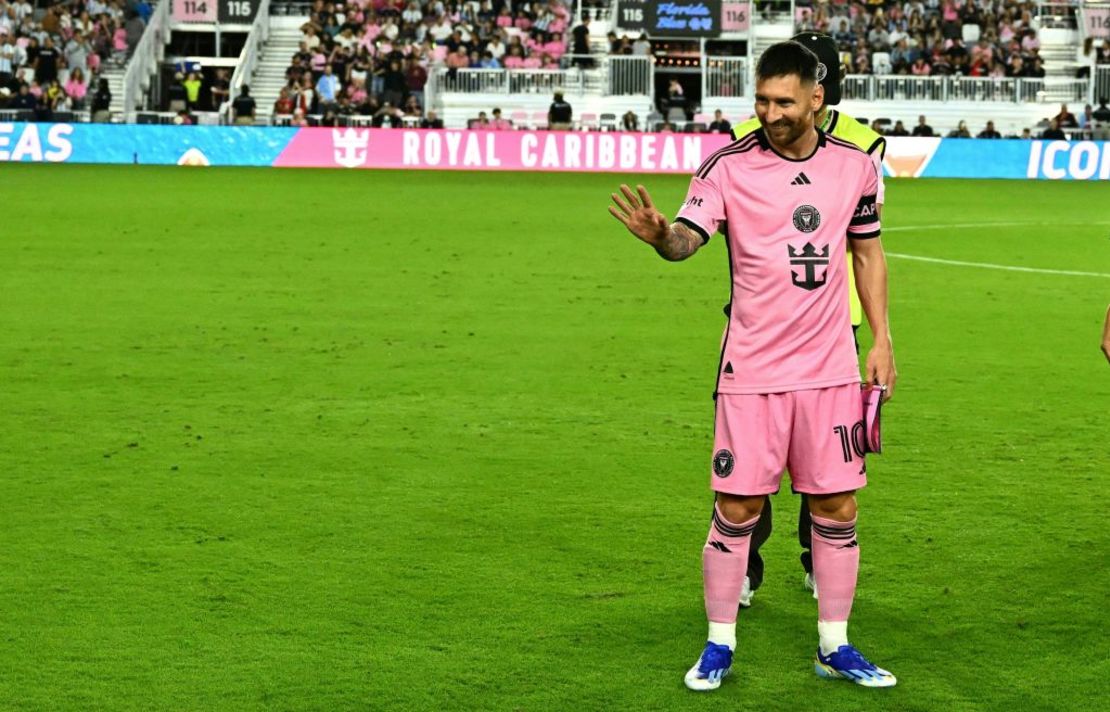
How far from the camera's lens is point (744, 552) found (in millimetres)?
5512

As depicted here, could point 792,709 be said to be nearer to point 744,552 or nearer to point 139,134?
point 744,552

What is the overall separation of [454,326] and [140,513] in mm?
6038

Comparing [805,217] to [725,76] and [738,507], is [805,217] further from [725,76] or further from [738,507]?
[725,76]

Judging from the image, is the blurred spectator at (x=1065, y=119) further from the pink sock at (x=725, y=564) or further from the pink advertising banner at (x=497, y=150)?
the pink sock at (x=725, y=564)

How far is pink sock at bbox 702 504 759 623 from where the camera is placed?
5480 mm

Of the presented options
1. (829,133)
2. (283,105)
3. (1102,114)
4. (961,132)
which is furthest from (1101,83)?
(829,133)

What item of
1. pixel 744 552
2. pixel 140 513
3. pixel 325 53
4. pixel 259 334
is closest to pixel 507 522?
pixel 140 513

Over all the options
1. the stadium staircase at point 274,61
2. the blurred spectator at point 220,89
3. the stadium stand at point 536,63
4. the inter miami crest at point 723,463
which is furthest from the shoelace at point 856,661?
the stadium staircase at point 274,61

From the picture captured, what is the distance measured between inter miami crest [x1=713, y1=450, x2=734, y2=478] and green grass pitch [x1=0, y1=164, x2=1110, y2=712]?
0.71 metres

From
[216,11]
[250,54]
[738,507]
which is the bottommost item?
[738,507]

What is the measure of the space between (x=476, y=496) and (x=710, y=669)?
8.99ft

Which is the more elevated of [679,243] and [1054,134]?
[1054,134]

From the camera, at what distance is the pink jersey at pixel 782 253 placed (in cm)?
528

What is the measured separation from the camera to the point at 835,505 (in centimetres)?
540
